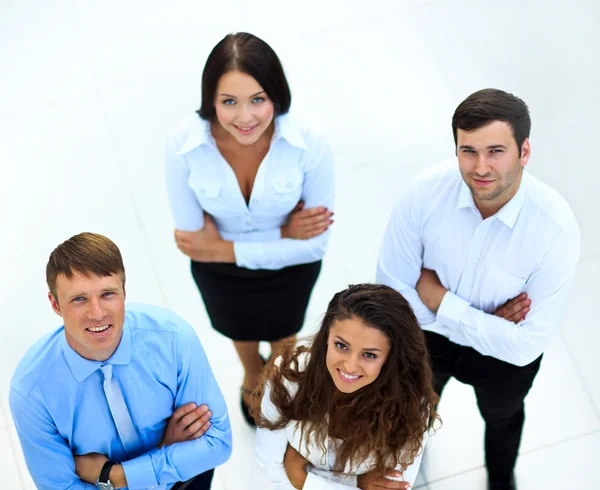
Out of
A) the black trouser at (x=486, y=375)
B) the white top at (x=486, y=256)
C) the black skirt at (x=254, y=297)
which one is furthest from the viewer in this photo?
the black skirt at (x=254, y=297)

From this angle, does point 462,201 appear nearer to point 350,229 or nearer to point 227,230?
point 227,230

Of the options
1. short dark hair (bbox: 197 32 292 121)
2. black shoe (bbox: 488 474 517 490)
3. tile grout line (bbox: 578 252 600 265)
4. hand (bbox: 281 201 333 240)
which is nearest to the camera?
short dark hair (bbox: 197 32 292 121)

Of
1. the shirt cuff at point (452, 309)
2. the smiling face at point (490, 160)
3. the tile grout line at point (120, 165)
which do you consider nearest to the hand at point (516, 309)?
the shirt cuff at point (452, 309)

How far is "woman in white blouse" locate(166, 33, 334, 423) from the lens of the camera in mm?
2895

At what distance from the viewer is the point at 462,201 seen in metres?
2.77

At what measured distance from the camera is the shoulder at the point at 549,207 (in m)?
2.71

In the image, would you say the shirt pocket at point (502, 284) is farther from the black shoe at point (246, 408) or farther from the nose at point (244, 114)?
the black shoe at point (246, 408)

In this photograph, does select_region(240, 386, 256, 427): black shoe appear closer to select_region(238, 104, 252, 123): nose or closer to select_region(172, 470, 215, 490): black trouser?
select_region(172, 470, 215, 490): black trouser

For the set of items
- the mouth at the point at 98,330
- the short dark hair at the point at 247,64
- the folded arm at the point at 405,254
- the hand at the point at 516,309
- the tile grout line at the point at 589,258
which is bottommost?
the tile grout line at the point at 589,258

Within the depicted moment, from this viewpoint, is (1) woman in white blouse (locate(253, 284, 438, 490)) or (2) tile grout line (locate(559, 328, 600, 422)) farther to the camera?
(2) tile grout line (locate(559, 328, 600, 422))

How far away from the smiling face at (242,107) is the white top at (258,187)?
0.09 meters

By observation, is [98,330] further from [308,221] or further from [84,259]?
[308,221]

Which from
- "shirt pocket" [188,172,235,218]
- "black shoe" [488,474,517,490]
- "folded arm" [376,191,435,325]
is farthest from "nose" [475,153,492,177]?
"black shoe" [488,474,517,490]

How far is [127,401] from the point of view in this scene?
2633 millimetres
